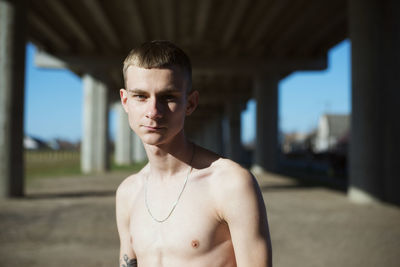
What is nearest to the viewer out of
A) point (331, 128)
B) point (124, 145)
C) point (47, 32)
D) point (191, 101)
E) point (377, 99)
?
point (191, 101)

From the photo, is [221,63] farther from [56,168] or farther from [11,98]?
[56,168]

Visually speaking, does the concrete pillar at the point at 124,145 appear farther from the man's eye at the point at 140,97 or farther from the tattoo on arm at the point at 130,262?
the man's eye at the point at 140,97

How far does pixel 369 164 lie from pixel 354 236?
4.63 meters

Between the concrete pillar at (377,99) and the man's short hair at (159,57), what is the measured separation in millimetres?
10414

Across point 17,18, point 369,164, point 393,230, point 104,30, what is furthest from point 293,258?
point 104,30

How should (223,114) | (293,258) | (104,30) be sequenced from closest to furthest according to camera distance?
1. (293,258)
2. (104,30)
3. (223,114)

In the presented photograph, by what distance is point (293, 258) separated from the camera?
553cm

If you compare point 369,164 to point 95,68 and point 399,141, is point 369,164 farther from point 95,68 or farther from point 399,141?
point 95,68

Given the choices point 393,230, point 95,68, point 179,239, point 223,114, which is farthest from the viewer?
point 223,114

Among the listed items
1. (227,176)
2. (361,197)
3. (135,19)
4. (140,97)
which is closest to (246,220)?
(227,176)

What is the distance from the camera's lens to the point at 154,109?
5.15ft

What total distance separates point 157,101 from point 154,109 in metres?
0.04

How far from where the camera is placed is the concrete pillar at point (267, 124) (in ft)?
75.9

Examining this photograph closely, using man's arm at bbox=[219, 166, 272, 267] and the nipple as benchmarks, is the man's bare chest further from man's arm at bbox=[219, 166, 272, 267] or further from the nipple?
man's arm at bbox=[219, 166, 272, 267]
